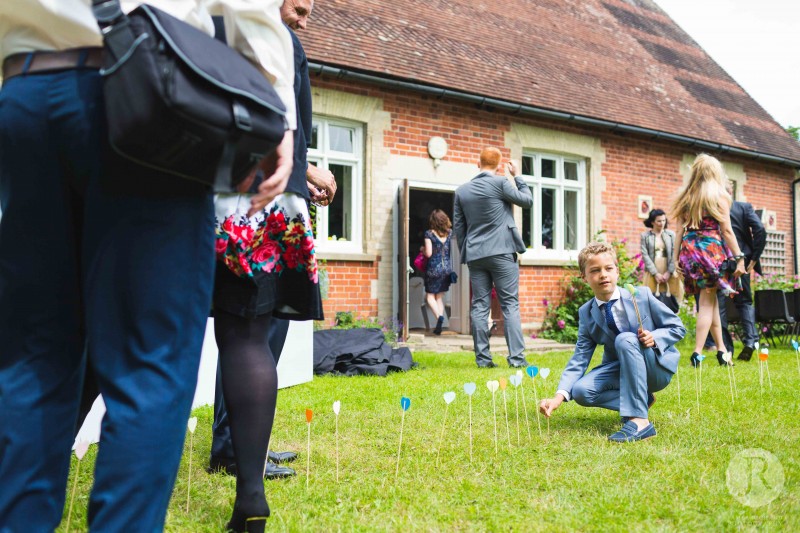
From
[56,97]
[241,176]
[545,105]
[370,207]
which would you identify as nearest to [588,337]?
[241,176]

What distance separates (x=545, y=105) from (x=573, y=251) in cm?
257

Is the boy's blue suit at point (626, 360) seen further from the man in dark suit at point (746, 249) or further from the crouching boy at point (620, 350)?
the man in dark suit at point (746, 249)

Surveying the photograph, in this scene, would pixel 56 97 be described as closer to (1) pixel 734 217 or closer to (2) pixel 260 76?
(2) pixel 260 76

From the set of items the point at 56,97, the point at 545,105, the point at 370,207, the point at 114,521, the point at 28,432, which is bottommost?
the point at 114,521

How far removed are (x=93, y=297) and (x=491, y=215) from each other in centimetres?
600

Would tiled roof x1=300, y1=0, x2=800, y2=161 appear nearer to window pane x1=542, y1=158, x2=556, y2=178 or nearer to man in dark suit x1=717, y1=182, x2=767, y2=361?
window pane x1=542, y1=158, x2=556, y2=178

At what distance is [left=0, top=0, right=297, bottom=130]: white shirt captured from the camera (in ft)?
4.50

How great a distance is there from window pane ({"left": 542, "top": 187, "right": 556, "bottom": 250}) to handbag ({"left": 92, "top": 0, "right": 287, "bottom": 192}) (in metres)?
11.3

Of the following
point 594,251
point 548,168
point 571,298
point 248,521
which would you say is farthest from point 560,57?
point 248,521

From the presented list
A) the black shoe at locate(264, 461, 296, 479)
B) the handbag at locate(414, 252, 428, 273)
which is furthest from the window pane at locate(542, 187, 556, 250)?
the black shoe at locate(264, 461, 296, 479)

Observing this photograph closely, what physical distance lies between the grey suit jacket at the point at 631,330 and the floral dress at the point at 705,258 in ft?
10.7

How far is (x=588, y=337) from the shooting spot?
3.92 metres

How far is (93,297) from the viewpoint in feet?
4.65

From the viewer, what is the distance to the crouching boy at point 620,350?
3.57 m
